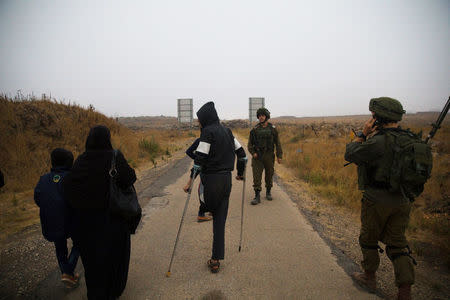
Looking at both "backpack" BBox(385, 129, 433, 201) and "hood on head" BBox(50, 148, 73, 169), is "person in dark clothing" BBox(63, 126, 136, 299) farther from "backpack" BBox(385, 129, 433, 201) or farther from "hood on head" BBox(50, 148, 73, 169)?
"backpack" BBox(385, 129, 433, 201)

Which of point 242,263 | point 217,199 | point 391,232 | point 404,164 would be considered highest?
point 404,164

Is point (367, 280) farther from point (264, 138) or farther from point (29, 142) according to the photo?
point (29, 142)

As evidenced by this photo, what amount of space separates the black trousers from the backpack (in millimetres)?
1843

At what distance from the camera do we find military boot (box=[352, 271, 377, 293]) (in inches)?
117

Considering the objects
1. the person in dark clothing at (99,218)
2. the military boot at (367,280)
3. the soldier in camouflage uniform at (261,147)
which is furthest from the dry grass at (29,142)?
the military boot at (367,280)

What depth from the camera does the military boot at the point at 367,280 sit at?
117 inches

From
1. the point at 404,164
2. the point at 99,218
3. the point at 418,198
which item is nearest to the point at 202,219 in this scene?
the point at 99,218

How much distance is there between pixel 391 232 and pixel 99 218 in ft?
10.0

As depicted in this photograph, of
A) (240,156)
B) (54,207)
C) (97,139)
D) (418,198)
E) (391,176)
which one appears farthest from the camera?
(418,198)

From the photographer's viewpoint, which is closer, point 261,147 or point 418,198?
point 261,147

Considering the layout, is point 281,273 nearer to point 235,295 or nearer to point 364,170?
point 235,295

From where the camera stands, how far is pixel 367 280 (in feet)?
9.93

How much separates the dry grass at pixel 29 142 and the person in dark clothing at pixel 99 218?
3.25 meters

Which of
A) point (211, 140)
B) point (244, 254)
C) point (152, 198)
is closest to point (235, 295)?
point (244, 254)
